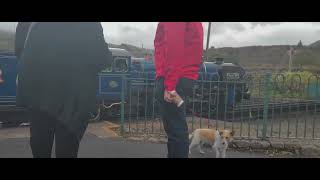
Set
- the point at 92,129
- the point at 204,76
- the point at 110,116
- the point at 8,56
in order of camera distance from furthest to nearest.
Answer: the point at 204,76, the point at 110,116, the point at 8,56, the point at 92,129

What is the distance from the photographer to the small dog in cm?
563

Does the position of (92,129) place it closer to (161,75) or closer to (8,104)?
(8,104)

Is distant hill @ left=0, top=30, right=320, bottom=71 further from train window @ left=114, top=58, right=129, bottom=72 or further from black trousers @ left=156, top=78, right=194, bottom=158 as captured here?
black trousers @ left=156, top=78, right=194, bottom=158

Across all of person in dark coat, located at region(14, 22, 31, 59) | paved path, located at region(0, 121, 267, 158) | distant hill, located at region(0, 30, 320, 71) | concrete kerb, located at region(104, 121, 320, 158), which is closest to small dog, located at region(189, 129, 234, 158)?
paved path, located at region(0, 121, 267, 158)

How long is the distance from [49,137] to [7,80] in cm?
790

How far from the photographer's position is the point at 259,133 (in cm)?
748

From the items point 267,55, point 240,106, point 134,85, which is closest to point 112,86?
point 134,85

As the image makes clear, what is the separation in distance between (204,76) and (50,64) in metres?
10.6

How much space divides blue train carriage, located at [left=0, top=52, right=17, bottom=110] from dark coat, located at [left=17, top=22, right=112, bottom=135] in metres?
7.82

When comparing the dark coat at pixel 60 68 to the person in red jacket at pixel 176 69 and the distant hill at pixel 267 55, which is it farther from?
the distant hill at pixel 267 55

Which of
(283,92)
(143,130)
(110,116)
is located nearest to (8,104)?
(110,116)

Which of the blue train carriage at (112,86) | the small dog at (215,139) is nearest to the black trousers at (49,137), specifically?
the small dog at (215,139)

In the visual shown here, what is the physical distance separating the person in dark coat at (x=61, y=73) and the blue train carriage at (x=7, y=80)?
307 inches

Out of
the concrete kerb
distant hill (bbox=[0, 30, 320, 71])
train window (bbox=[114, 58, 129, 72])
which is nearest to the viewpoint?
the concrete kerb
